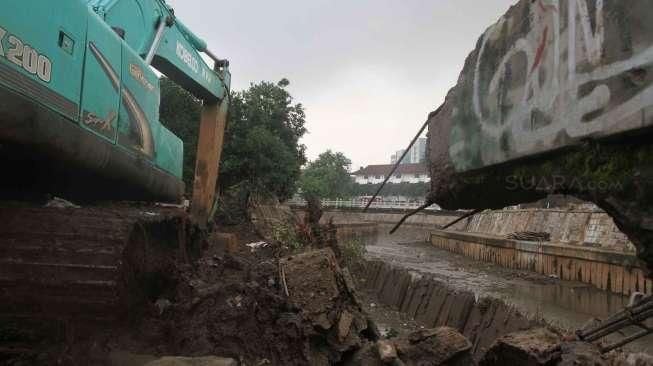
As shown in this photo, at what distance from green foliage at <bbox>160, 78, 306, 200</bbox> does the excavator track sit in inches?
823

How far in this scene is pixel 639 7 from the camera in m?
2.23

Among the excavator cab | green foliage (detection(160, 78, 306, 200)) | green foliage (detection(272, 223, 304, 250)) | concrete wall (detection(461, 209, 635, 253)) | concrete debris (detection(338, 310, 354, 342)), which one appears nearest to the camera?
the excavator cab

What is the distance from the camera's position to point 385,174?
4262 inches

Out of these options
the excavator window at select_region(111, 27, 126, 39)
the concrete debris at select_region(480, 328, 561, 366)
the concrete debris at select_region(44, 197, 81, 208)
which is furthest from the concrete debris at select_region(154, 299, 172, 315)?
the concrete debris at select_region(480, 328, 561, 366)

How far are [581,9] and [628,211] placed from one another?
1.05 meters

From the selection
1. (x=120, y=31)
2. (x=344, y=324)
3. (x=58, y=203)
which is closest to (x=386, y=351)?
(x=344, y=324)

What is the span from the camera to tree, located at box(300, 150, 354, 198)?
6988cm

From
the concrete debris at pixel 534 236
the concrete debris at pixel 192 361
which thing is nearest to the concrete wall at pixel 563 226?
the concrete debris at pixel 534 236

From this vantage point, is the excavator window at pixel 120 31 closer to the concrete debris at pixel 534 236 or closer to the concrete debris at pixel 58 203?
the concrete debris at pixel 58 203

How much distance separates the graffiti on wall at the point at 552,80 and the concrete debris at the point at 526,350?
2.32m

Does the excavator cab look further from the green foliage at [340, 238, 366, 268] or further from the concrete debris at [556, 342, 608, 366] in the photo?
the green foliage at [340, 238, 366, 268]

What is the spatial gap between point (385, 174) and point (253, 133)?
3228 inches

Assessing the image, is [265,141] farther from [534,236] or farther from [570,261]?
[570,261]

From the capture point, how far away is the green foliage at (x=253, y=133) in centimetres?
2677
